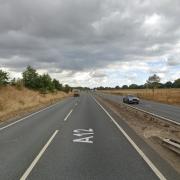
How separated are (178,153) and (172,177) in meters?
2.78

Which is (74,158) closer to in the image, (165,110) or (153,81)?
(165,110)

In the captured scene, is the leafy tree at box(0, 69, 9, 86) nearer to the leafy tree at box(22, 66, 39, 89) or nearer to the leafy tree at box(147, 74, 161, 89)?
the leafy tree at box(22, 66, 39, 89)

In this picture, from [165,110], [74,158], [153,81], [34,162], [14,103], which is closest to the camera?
[34,162]

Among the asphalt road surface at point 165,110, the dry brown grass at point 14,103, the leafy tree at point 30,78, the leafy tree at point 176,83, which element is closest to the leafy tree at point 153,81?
the leafy tree at point 30,78

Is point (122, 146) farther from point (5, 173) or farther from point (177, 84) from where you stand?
point (177, 84)

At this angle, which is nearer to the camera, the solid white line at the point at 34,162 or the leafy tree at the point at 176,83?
the solid white line at the point at 34,162

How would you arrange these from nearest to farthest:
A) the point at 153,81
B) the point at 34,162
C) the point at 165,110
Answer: the point at 34,162 → the point at 165,110 → the point at 153,81

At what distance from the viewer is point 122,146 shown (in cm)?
1076

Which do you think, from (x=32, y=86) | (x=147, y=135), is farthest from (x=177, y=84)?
(x=147, y=135)

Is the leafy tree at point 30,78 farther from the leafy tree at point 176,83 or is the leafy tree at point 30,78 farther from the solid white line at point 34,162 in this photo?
the leafy tree at point 176,83

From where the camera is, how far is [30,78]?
69.5 m

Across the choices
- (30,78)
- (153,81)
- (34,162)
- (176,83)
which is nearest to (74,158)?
(34,162)

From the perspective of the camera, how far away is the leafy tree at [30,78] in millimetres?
67562

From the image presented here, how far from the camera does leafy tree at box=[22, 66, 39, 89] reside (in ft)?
222
